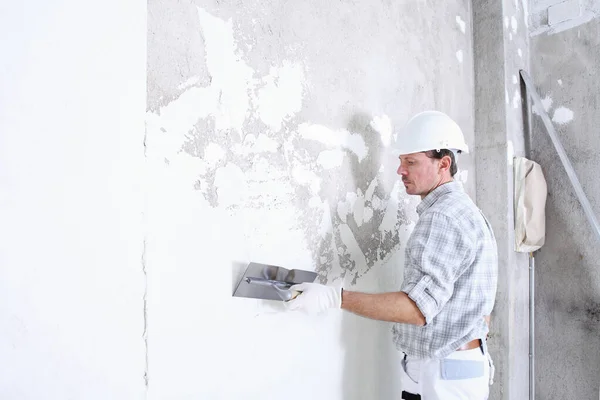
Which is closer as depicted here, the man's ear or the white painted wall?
the white painted wall

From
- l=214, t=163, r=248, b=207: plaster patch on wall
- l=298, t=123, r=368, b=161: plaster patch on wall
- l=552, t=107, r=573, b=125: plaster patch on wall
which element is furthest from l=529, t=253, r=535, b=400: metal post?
l=214, t=163, r=248, b=207: plaster patch on wall

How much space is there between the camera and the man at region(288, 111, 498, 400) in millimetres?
1325

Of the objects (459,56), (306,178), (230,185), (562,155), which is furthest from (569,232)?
(230,185)

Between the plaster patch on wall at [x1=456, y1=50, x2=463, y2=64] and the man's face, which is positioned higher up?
the plaster patch on wall at [x1=456, y1=50, x2=463, y2=64]

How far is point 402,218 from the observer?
1858mm

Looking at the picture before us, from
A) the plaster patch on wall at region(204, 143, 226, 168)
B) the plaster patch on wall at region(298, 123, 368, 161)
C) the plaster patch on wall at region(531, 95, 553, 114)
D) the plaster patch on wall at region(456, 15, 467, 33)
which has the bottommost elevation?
the plaster patch on wall at region(204, 143, 226, 168)

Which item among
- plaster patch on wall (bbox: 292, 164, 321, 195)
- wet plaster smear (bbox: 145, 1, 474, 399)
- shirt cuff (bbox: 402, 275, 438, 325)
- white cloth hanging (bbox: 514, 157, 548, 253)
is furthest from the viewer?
white cloth hanging (bbox: 514, 157, 548, 253)

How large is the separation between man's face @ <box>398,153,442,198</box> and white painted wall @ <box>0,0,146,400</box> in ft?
3.16

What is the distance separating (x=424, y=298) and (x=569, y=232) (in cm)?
145

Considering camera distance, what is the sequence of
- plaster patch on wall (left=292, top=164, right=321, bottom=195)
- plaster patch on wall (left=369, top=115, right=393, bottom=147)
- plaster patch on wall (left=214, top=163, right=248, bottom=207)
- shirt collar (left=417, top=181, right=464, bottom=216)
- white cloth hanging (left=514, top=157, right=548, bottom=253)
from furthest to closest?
white cloth hanging (left=514, top=157, right=548, bottom=253), plaster patch on wall (left=369, top=115, right=393, bottom=147), shirt collar (left=417, top=181, right=464, bottom=216), plaster patch on wall (left=292, top=164, right=321, bottom=195), plaster patch on wall (left=214, top=163, right=248, bottom=207)

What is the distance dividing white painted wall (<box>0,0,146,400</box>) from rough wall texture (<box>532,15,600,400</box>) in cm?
218

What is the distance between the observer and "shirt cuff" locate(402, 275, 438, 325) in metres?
1.31

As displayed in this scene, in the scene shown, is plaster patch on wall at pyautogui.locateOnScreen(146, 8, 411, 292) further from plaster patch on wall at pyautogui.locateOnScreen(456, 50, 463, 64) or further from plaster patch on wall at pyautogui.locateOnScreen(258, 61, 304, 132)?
plaster patch on wall at pyautogui.locateOnScreen(456, 50, 463, 64)

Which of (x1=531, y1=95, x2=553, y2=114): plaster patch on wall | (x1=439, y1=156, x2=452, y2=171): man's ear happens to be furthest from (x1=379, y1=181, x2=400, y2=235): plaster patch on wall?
(x1=531, y1=95, x2=553, y2=114): plaster patch on wall
